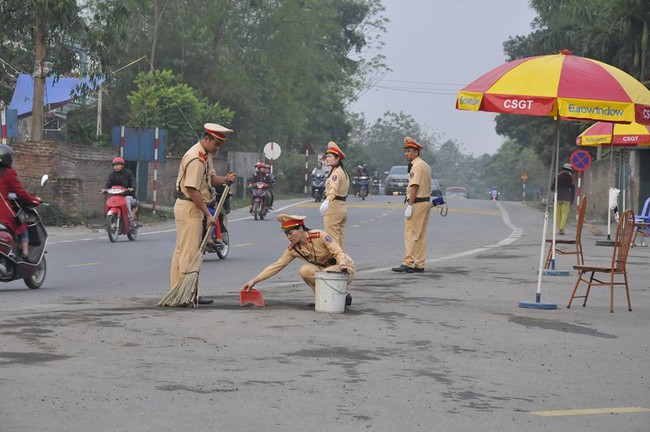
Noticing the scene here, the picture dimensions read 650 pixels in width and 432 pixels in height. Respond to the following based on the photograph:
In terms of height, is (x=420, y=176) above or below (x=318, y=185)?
above

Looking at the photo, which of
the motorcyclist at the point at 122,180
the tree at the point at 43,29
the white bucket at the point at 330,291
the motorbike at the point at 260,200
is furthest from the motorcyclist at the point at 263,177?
the white bucket at the point at 330,291

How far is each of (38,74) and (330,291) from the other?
23.3m

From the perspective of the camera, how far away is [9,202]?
15242mm

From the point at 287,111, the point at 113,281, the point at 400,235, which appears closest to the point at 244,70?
the point at 287,111

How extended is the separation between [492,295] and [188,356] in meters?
6.99

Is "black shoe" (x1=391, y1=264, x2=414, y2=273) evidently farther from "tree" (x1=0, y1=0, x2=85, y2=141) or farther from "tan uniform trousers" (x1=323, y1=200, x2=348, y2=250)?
"tree" (x1=0, y1=0, x2=85, y2=141)

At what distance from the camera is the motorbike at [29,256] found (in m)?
15.1

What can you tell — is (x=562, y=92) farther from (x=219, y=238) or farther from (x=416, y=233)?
(x=219, y=238)

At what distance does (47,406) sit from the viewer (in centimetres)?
762

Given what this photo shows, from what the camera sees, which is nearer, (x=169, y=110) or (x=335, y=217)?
(x=335, y=217)

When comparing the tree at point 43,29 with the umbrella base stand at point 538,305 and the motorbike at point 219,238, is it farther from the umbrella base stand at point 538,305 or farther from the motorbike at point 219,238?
the umbrella base stand at point 538,305

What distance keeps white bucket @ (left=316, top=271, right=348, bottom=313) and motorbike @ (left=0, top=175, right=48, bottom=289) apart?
4263 mm

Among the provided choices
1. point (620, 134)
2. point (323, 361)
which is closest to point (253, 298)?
point (323, 361)

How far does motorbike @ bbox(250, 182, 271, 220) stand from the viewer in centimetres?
3734
